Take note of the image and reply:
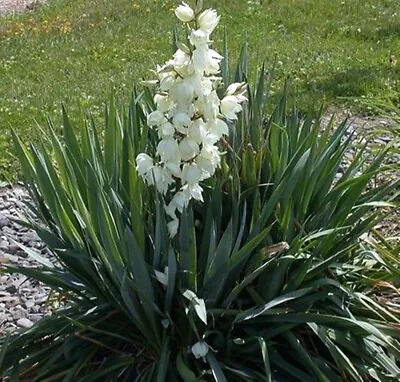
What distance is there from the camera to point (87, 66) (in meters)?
9.50

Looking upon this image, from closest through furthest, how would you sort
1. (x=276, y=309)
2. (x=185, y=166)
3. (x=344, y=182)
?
1. (x=185, y=166)
2. (x=276, y=309)
3. (x=344, y=182)

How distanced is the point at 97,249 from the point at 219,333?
562 millimetres

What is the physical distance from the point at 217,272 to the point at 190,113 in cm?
61

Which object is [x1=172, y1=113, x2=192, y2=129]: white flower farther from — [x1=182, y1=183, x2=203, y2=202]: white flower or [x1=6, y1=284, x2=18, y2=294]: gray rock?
[x1=6, y1=284, x2=18, y2=294]: gray rock

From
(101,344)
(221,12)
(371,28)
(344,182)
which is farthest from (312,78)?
(101,344)

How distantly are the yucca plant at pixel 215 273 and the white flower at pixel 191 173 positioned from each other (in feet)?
0.52

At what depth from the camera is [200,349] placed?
320 centimetres

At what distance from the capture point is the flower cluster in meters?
2.96

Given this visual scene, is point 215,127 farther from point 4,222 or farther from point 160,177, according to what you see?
point 4,222

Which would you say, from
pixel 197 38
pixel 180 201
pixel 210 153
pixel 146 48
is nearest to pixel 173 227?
pixel 180 201

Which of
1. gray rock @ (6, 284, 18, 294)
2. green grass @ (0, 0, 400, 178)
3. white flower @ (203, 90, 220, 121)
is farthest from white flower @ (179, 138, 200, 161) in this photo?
green grass @ (0, 0, 400, 178)

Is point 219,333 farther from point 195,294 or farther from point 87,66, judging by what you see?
point 87,66

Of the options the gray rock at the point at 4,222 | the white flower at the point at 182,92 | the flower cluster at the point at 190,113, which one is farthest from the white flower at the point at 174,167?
the gray rock at the point at 4,222

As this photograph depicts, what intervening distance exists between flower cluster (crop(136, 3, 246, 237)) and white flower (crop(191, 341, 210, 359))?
0.51m
